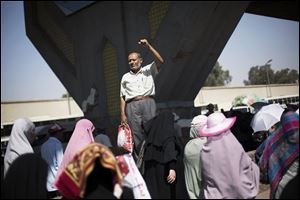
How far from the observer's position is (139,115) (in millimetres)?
4836

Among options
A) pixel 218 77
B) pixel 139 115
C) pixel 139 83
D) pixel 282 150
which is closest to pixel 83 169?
pixel 282 150

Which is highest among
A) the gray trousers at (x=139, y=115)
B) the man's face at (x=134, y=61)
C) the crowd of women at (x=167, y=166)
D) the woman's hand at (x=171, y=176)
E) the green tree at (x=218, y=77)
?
the green tree at (x=218, y=77)

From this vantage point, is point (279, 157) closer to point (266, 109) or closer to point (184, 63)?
point (266, 109)

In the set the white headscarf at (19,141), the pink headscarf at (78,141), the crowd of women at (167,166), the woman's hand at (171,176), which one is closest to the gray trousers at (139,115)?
the crowd of women at (167,166)

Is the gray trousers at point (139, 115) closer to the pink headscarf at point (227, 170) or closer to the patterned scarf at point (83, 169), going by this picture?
the pink headscarf at point (227, 170)

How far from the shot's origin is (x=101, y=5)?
46.3 ft

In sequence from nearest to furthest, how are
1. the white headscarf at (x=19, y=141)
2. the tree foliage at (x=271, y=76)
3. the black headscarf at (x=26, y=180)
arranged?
the black headscarf at (x=26, y=180), the white headscarf at (x=19, y=141), the tree foliage at (x=271, y=76)

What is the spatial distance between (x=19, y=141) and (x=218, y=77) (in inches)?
3057

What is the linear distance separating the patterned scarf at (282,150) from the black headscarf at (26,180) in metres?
2.21

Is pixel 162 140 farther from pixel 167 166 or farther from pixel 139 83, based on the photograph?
pixel 139 83

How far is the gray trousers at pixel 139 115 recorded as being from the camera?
15.7 ft

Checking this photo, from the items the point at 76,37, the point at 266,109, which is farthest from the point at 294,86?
the point at 266,109

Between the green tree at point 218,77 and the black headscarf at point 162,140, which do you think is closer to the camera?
the black headscarf at point 162,140

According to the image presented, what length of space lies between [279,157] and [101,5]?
12.1m
